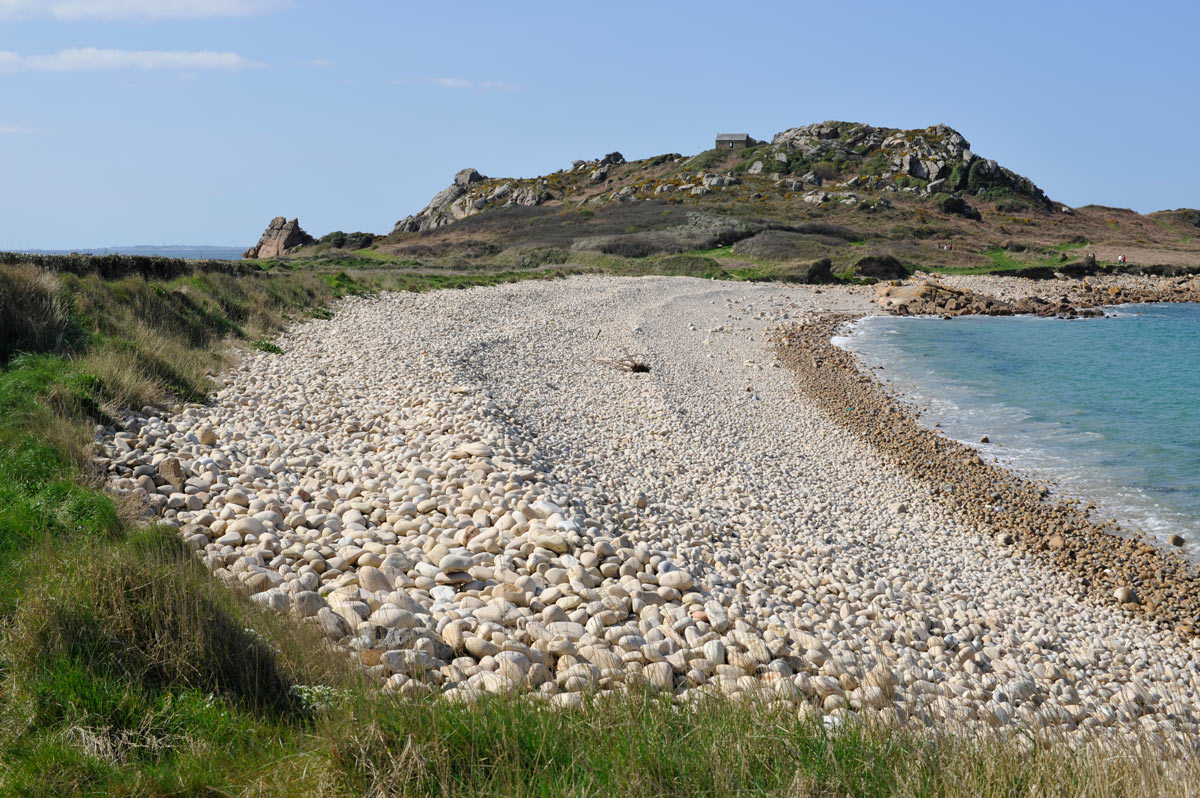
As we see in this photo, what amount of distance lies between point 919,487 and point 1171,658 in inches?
A: 178

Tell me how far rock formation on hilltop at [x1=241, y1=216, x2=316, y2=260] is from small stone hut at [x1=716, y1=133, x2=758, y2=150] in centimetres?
5267

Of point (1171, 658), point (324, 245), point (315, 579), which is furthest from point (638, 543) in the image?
point (324, 245)

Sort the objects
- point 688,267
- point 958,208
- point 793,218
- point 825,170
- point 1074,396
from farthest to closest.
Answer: point 825,170, point 958,208, point 793,218, point 688,267, point 1074,396

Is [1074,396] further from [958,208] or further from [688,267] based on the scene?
[958,208]

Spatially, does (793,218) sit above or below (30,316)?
above

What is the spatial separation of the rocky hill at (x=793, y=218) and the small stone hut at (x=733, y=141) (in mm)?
865

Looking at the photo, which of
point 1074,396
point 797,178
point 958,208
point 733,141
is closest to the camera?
point 1074,396

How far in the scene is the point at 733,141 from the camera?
9631 cm

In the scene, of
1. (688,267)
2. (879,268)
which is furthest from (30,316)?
(879,268)

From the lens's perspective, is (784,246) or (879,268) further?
(784,246)

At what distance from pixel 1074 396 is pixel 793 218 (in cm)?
4620

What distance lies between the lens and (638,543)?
6.81m

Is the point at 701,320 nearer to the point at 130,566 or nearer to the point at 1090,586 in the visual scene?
the point at 1090,586

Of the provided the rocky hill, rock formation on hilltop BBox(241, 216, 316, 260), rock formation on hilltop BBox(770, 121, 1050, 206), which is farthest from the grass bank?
rock formation on hilltop BBox(770, 121, 1050, 206)
